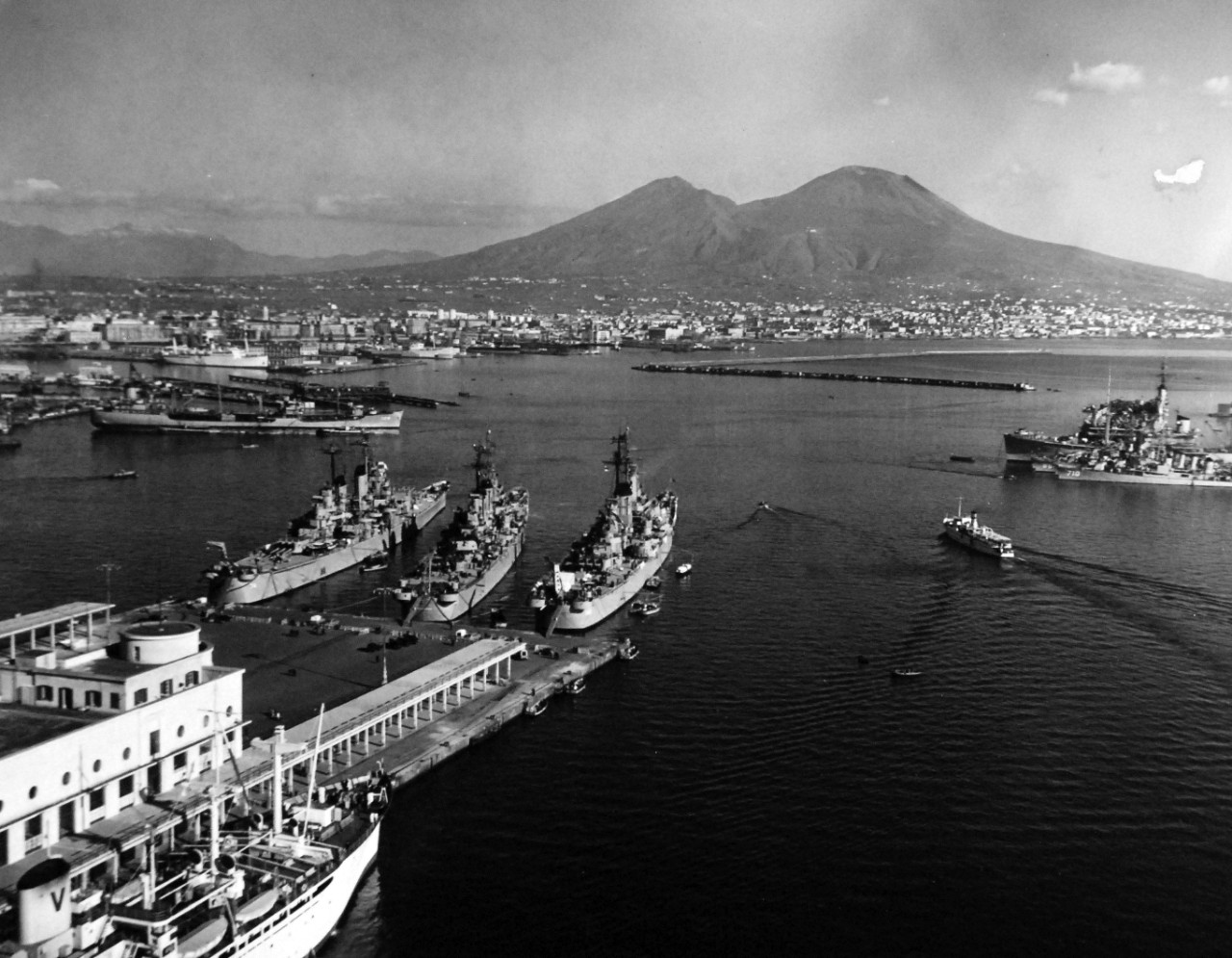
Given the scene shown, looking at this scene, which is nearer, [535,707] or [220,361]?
[535,707]

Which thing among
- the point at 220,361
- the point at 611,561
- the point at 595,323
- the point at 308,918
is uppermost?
the point at 595,323

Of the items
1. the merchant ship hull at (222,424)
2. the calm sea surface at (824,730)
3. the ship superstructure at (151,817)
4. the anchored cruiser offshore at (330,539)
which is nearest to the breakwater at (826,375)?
the calm sea surface at (824,730)

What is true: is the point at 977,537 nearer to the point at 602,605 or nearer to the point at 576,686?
the point at 602,605

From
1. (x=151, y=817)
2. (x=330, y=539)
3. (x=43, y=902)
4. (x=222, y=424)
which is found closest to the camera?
(x=43, y=902)

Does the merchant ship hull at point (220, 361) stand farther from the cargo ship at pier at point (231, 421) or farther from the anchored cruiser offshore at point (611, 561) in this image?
the anchored cruiser offshore at point (611, 561)

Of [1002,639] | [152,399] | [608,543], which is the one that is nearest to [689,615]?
[608,543]

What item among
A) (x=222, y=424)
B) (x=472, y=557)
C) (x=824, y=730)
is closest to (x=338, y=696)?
(x=824, y=730)

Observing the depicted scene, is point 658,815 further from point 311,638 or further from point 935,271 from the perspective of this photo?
point 935,271
